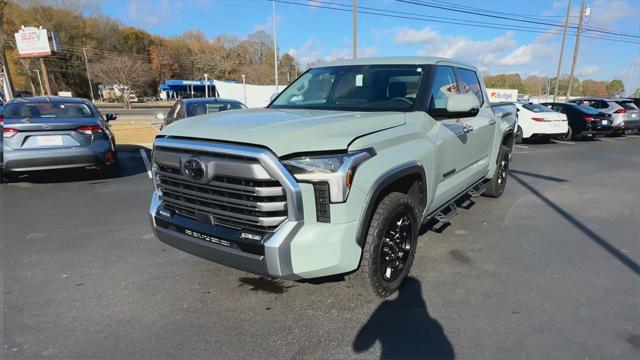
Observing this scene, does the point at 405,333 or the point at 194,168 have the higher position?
the point at 194,168

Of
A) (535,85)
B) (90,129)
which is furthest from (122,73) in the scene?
(535,85)

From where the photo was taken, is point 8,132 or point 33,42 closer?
point 8,132

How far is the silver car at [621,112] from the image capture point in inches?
638

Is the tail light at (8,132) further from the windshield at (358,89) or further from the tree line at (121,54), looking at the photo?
the tree line at (121,54)

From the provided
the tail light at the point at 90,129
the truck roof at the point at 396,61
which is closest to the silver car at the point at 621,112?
the truck roof at the point at 396,61

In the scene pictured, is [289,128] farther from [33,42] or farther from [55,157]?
[33,42]

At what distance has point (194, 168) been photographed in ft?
8.69

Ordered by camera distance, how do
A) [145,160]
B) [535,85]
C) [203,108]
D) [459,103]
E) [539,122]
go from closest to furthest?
[459,103] → [203,108] → [145,160] → [539,122] → [535,85]

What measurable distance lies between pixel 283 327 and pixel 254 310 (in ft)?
1.06

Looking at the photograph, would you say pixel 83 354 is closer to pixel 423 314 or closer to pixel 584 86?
pixel 423 314

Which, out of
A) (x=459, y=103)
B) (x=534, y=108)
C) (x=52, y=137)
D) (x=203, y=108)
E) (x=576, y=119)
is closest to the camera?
(x=459, y=103)

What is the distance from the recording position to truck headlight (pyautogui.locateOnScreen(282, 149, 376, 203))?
2.42 meters

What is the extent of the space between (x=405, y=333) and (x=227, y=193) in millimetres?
1558

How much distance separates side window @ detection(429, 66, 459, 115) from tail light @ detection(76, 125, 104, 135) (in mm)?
5760
